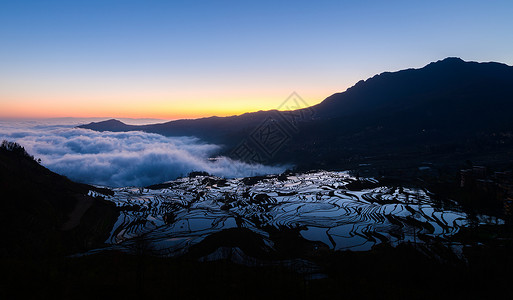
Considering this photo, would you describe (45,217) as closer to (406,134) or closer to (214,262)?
(214,262)

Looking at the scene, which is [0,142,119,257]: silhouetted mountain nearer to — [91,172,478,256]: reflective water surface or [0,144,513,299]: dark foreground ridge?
[0,144,513,299]: dark foreground ridge

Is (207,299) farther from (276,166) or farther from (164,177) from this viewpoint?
(164,177)

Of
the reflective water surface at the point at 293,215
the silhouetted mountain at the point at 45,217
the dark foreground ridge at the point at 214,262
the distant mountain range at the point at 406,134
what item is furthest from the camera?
the distant mountain range at the point at 406,134

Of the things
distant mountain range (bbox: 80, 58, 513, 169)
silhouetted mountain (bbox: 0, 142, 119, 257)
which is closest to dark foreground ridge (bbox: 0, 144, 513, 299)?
silhouetted mountain (bbox: 0, 142, 119, 257)

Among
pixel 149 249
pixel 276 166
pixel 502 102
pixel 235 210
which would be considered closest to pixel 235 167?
pixel 276 166

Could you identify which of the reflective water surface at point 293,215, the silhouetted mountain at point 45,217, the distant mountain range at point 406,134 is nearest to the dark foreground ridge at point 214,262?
the silhouetted mountain at point 45,217

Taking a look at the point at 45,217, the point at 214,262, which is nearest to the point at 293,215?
the point at 214,262

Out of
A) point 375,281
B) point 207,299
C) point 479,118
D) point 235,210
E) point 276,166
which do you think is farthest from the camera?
point 479,118

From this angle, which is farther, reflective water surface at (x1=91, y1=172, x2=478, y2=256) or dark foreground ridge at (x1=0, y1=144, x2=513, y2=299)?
reflective water surface at (x1=91, y1=172, x2=478, y2=256)

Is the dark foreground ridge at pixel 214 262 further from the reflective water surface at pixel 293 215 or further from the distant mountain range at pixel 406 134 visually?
the distant mountain range at pixel 406 134
